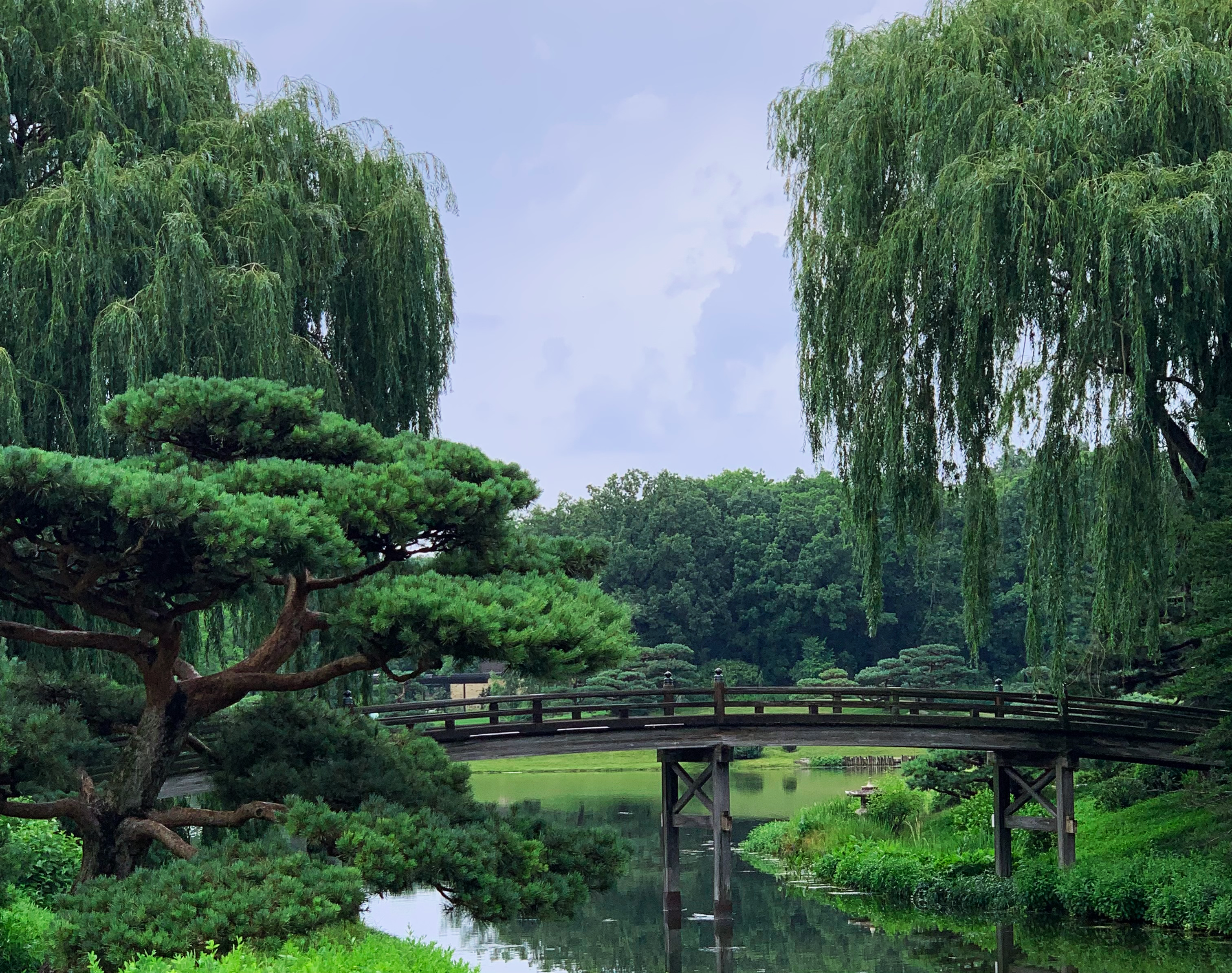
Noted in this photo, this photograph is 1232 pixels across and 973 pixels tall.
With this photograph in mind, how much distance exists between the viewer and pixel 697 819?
2002cm

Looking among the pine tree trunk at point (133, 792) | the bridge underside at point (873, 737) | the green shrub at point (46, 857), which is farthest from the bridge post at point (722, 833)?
the pine tree trunk at point (133, 792)

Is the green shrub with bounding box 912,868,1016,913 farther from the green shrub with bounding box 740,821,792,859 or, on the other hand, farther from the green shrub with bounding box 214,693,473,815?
the green shrub with bounding box 214,693,473,815

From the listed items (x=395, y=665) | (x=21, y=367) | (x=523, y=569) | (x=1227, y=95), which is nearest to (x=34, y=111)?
(x=21, y=367)

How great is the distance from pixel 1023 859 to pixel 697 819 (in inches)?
201

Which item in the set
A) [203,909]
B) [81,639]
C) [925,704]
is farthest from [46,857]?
[925,704]

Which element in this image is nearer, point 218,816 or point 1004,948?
point 218,816

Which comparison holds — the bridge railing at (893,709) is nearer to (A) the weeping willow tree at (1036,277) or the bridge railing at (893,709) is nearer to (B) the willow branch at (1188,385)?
(A) the weeping willow tree at (1036,277)

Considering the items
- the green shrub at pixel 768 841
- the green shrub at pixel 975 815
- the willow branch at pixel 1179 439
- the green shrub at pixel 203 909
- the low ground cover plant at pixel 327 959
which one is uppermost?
the willow branch at pixel 1179 439

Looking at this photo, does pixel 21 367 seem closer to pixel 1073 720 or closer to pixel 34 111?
pixel 34 111

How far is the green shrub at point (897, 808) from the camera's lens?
25.3 metres

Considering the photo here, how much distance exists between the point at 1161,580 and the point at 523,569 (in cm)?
942

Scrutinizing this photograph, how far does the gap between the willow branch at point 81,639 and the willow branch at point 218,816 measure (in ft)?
3.83

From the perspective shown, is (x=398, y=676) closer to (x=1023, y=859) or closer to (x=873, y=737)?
(x=873, y=737)

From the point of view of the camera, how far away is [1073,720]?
20219mm
